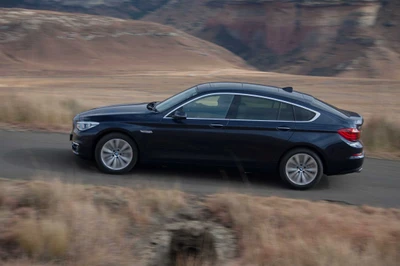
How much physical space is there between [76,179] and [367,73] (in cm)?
6210

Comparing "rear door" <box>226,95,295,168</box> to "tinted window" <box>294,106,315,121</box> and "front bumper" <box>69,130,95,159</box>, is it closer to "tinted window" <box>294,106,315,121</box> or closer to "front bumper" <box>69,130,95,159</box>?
"tinted window" <box>294,106,315,121</box>

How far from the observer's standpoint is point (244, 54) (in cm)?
9050

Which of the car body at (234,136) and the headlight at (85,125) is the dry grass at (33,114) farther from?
the car body at (234,136)

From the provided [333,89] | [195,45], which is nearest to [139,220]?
[333,89]

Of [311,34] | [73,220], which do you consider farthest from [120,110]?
[311,34]

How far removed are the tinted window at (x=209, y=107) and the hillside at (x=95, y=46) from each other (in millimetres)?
56807

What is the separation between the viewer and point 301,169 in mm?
9430

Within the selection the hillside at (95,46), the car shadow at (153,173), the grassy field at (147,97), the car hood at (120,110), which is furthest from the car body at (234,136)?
the hillside at (95,46)

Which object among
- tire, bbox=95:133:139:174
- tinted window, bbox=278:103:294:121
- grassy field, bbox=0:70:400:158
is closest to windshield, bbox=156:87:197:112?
tire, bbox=95:133:139:174

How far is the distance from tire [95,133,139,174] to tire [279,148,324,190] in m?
2.27

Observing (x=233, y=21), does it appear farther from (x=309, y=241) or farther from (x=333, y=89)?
(x=309, y=241)

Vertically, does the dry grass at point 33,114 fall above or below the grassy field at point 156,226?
above

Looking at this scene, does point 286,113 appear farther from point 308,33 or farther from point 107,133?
point 308,33

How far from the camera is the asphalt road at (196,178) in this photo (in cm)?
906
